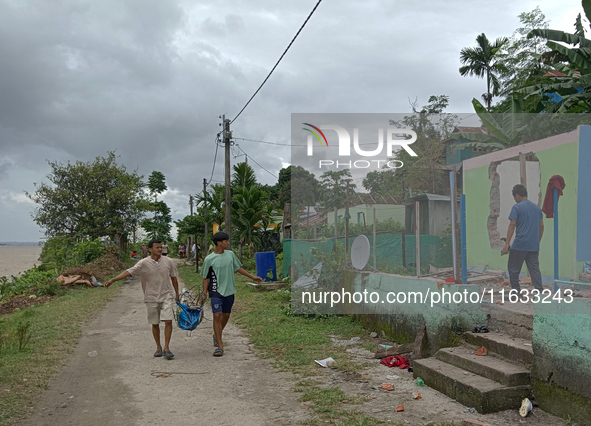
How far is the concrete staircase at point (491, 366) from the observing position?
4.39 meters

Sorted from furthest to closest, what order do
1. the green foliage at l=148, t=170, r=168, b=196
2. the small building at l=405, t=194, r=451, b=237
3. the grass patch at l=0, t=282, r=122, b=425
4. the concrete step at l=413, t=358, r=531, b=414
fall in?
the green foliage at l=148, t=170, r=168, b=196, the small building at l=405, t=194, r=451, b=237, the grass patch at l=0, t=282, r=122, b=425, the concrete step at l=413, t=358, r=531, b=414

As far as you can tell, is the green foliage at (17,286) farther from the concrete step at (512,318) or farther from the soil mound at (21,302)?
the concrete step at (512,318)

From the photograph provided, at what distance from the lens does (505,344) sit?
5031mm

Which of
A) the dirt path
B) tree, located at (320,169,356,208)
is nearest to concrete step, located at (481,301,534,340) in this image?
the dirt path

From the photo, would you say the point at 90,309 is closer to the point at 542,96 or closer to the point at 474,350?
the point at 474,350

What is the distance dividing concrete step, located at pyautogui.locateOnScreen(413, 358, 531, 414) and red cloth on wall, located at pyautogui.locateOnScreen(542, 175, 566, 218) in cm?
346

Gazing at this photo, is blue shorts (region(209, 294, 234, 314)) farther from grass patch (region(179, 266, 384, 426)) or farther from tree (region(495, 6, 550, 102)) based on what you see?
tree (region(495, 6, 550, 102))

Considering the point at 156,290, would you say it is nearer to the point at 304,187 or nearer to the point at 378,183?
the point at 378,183

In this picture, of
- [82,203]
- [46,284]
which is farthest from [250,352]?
[82,203]

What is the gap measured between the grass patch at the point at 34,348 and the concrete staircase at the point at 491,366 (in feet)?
13.6

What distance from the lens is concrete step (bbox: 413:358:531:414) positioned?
4.33m

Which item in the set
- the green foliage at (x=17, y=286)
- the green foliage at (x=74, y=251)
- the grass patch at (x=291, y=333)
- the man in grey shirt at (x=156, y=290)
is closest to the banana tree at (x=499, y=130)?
the grass patch at (x=291, y=333)

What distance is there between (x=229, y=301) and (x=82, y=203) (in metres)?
21.9

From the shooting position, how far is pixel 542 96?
563 inches
